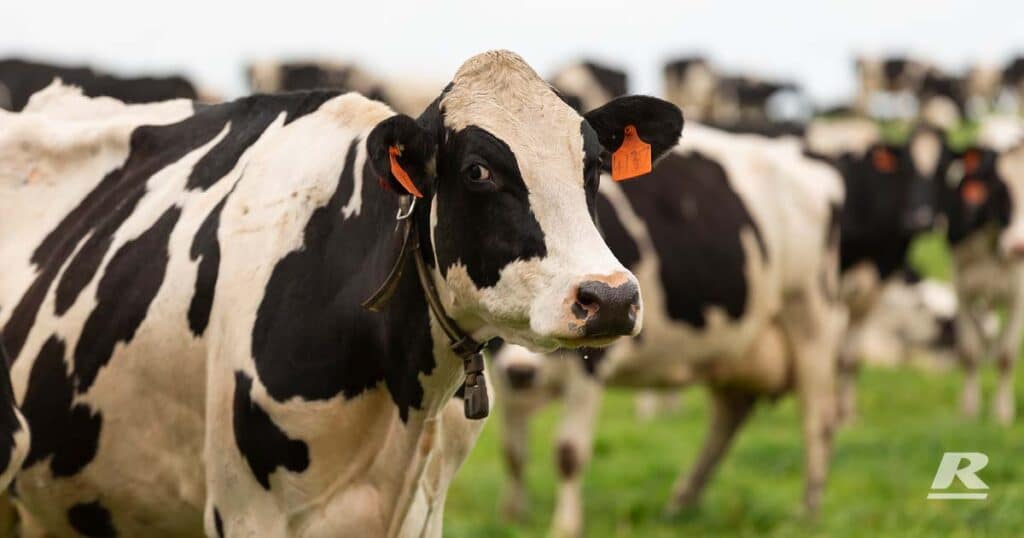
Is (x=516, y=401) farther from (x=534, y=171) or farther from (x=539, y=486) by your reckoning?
(x=534, y=171)

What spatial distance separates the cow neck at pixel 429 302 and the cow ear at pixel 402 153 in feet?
0.41

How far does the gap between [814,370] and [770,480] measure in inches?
46.2

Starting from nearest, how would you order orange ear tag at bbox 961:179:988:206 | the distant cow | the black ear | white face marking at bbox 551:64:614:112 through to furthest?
the black ear, orange ear tag at bbox 961:179:988:206, white face marking at bbox 551:64:614:112, the distant cow

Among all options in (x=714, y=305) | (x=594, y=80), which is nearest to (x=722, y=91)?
(x=594, y=80)

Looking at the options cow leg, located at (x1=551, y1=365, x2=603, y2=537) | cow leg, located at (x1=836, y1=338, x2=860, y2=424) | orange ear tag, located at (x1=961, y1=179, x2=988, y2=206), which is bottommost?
cow leg, located at (x1=836, y1=338, x2=860, y2=424)

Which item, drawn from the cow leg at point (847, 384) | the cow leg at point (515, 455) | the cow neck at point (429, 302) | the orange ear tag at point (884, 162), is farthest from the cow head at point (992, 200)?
the cow neck at point (429, 302)

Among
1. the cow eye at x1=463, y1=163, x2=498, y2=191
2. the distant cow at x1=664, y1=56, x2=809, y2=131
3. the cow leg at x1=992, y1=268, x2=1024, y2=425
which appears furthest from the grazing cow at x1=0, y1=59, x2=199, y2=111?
the distant cow at x1=664, y1=56, x2=809, y2=131

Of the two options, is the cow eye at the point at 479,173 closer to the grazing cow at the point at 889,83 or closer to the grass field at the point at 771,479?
the grass field at the point at 771,479

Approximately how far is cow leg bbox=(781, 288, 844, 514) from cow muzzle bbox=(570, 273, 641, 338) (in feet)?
20.9

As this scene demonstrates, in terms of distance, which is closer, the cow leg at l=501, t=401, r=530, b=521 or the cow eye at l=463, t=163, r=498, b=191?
the cow eye at l=463, t=163, r=498, b=191

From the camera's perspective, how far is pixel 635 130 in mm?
4797

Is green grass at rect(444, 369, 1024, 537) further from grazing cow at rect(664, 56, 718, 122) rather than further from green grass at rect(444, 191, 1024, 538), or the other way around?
grazing cow at rect(664, 56, 718, 122)

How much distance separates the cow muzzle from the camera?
4.03 meters

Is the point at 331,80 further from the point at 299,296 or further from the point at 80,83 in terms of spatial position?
the point at 299,296
